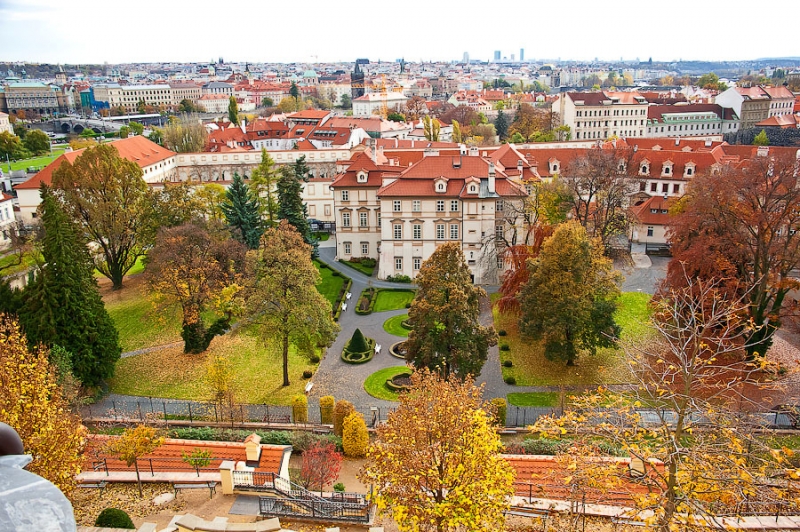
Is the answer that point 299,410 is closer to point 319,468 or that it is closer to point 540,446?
point 319,468

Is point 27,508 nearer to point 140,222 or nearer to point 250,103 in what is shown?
point 140,222

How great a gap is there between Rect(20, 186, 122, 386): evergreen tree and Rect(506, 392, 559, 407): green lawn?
64.8 feet

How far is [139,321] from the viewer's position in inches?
1518

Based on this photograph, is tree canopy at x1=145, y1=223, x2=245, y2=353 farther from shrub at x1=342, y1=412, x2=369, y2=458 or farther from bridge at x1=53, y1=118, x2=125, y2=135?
bridge at x1=53, y1=118, x2=125, y2=135

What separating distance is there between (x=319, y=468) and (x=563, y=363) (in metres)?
16.9

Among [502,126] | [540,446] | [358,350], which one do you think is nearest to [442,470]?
[540,446]

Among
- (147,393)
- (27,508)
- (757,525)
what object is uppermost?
(27,508)

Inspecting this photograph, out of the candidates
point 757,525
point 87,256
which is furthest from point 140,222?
point 757,525

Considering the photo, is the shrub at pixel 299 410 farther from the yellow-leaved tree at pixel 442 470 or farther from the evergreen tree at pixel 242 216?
the evergreen tree at pixel 242 216

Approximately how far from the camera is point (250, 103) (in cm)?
19100

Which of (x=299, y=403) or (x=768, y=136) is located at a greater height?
(x=768, y=136)

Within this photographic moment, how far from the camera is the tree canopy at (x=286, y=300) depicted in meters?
A: 30.1

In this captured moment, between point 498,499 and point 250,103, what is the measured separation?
191 m

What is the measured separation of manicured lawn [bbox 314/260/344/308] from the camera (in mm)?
44000
